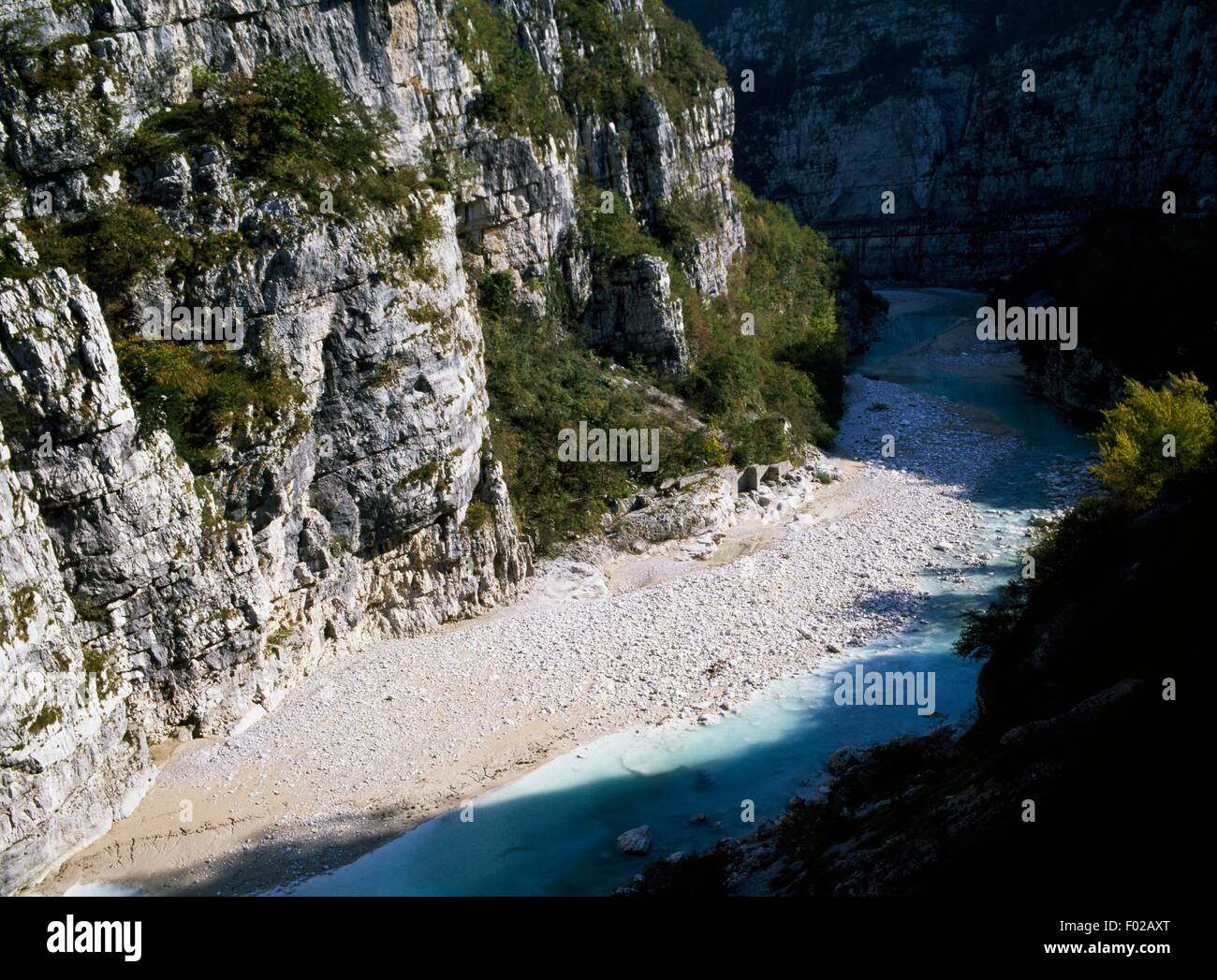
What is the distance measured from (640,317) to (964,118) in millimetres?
58226

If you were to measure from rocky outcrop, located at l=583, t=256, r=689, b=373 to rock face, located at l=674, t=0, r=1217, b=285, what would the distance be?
1607 inches

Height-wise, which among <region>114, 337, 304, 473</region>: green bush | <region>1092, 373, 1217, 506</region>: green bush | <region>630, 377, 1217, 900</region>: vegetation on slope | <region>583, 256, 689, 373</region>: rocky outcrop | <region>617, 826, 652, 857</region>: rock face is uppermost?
<region>583, 256, 689, 373</region>: rocky outcrop

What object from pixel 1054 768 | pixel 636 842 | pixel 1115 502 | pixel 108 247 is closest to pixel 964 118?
pixel 1115 502

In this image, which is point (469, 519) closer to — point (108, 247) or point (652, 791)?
point (652, 791)

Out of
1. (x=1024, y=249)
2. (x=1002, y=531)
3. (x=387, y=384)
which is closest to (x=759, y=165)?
(x=1024, y=249)

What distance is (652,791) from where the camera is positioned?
16969mm

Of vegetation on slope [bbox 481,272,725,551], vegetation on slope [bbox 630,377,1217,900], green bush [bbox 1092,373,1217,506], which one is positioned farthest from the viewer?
vegetation on slope [bbox 481,272,725,551]

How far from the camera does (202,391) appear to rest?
59.0 feet

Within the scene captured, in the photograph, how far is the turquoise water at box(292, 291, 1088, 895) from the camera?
49.3ft

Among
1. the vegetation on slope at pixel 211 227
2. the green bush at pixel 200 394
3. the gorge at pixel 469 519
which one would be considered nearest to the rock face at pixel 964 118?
the gorge at pixel 469 519

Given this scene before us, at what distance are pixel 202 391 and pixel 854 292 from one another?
50006mm

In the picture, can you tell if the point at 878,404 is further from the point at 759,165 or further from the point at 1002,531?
the point at 759,165

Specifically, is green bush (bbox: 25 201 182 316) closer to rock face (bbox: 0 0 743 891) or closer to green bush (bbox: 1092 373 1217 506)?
rock face (bbox: 0 0 743 891)

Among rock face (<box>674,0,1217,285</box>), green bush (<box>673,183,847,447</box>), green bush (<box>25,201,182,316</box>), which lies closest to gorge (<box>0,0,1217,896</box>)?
green bush (<box>25,201,182,316</box>)
